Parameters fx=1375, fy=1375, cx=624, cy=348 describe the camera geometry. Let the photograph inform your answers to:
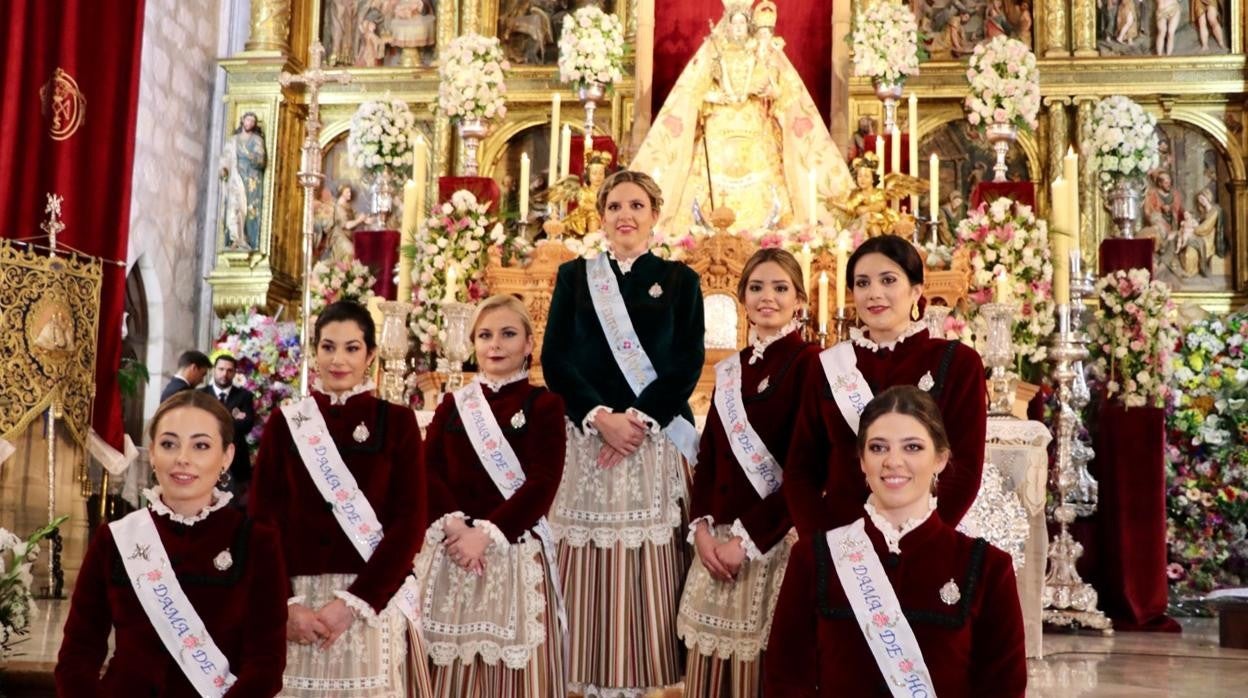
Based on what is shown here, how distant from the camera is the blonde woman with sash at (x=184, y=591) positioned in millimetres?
2898

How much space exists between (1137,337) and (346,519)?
575 centimetres

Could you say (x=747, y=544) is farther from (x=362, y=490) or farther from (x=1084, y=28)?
(x=1084, y=28)

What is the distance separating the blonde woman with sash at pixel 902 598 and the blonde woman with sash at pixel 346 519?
1.11 metres

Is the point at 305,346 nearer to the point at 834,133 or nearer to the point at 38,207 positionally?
the point at 38,207

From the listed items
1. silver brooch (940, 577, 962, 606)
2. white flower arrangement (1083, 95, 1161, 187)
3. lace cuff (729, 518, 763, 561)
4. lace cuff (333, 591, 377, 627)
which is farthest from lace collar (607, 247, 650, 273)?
white flower arrangement (1083, 95, 1161, 187)

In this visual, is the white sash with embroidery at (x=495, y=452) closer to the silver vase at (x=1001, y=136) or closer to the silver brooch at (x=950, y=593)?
the silver brooch at (x=950, y=593)

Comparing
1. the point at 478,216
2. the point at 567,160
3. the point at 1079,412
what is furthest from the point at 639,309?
the point at 1079,412

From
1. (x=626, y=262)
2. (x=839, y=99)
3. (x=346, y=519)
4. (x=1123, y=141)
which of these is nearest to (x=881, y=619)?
(x=346, y=519)

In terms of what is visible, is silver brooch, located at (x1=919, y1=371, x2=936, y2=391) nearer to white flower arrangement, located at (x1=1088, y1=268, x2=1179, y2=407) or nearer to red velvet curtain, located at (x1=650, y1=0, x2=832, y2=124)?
white flower arrangement, located at (x1=1088, y1=268, x2=1179, y2=407)

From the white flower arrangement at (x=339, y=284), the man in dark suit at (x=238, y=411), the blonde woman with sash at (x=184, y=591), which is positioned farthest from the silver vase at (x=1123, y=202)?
the blonde woman with sash at (x=184, y=591)

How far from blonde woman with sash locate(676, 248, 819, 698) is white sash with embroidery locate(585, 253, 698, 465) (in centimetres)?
30

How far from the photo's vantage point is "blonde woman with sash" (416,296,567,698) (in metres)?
3.70

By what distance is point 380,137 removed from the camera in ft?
27.3

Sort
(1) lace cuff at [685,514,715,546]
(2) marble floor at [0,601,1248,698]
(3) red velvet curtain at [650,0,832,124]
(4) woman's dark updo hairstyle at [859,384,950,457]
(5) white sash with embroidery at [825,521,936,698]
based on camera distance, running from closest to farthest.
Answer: (5) white sash with embroidery at [825,521,936,698] < (4) woman's dark updo hairstyle at [859,384,950,457] < (1) lace cuff at [685,514,715,546] < (2) marble floor at [0,601,1248,698] < (3) red velvet curtain at [650,0,832,124]
